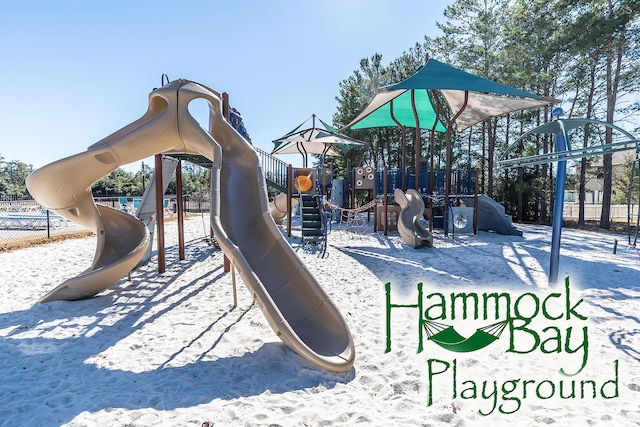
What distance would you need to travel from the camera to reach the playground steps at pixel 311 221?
1057 cm

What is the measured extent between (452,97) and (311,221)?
26.4 ft

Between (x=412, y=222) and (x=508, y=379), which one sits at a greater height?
(x=412, y=222)

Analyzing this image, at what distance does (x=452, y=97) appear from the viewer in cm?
1343

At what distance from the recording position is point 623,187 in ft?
89.4

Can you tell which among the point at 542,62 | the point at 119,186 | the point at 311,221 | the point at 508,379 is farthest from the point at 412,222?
the point at 119,186

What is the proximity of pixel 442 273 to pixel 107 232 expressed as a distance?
6989 millimetres

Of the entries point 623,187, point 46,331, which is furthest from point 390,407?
point 623,187

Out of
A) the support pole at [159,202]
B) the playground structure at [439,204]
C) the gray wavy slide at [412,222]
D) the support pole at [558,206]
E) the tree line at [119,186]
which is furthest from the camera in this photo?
the tree line at [119,186]

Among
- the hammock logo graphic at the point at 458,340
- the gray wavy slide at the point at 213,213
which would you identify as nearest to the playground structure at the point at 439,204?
the gray wavy slide at the point at 213,213

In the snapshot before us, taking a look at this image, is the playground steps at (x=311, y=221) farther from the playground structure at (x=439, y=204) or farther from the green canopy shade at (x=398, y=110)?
the green canopy shade at (x=398, y=110)

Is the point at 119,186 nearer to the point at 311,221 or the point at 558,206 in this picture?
the point at 311,221

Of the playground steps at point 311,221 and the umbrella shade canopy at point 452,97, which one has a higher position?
the umbrella shade canopy at point 452,97

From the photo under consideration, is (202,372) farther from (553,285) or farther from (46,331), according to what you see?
(553,285)

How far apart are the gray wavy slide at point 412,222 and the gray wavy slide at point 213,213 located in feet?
21.5
